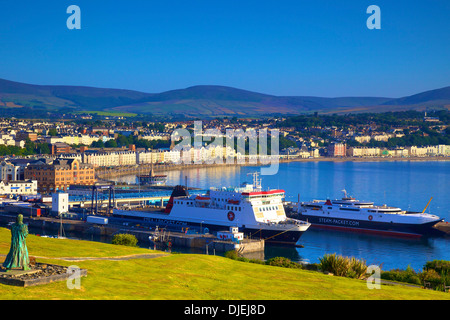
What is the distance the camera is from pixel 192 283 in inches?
423

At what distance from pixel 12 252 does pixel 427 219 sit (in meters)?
21.2

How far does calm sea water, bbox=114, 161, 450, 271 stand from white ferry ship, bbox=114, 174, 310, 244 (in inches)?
30.3

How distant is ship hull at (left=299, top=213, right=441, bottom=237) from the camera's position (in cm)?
2781

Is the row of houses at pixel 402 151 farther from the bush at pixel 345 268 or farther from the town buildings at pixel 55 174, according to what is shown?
the bush at pixel 345 268

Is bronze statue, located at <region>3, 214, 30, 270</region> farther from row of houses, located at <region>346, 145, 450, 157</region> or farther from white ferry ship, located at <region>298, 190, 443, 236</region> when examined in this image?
row of houses, located at <region>346, 145, 450, 157</region>

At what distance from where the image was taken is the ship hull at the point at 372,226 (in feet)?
91.2

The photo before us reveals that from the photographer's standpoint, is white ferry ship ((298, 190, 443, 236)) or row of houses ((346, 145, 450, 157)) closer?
white ferry ship ((298, 190, 443, 236))

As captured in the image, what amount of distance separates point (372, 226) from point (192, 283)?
64.5 ft

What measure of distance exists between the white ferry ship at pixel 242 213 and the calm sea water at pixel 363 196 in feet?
2.53

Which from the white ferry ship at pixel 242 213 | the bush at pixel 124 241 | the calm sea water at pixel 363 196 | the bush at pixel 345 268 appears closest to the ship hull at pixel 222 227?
the white ferry ship at pixel 242 213

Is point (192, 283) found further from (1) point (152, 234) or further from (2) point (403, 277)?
(1) point (152, 234)

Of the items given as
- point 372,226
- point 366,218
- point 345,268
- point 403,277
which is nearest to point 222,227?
point 366,218

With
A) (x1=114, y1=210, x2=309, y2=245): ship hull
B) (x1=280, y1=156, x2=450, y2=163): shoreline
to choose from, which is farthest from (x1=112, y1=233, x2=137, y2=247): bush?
(x1=280, y1=156, x2=450, y2=163): shoreline
